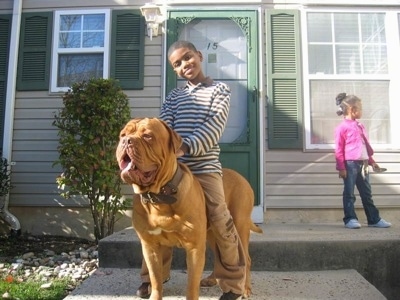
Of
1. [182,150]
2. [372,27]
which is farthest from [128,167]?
[372,27]

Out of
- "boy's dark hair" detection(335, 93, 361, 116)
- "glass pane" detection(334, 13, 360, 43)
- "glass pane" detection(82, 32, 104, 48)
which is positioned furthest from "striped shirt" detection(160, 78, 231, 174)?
"glass pane" detection(334, 13, 360, 43)

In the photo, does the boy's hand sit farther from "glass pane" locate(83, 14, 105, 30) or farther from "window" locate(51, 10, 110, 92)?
"glass pane" locate(83, 14, 105, 30)

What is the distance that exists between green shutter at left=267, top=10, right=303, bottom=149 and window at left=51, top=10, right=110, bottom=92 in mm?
2302

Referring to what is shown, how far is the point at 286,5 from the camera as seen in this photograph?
5.55 metres

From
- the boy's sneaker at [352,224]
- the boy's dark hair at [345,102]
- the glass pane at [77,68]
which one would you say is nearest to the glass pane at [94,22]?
the glass pane at [77,68]

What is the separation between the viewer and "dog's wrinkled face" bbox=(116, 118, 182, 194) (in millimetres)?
1770

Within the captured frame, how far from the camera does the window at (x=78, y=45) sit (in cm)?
563

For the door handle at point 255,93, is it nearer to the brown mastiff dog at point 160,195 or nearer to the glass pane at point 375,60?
the glass pane at point 375,60

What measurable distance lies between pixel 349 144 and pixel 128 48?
3.11 metres

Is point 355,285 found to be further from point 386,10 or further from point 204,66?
point 386,10

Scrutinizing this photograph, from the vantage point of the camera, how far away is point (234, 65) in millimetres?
5504

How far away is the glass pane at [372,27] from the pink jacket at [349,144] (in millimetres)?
1691

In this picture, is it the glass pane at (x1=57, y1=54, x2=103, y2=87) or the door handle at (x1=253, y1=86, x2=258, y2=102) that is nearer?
the door handle at (x1=253, y1=86, x2=258, y2=102)

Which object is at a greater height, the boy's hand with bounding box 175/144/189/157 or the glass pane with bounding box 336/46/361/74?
the glass pane with bounding box 336/46/361/74
